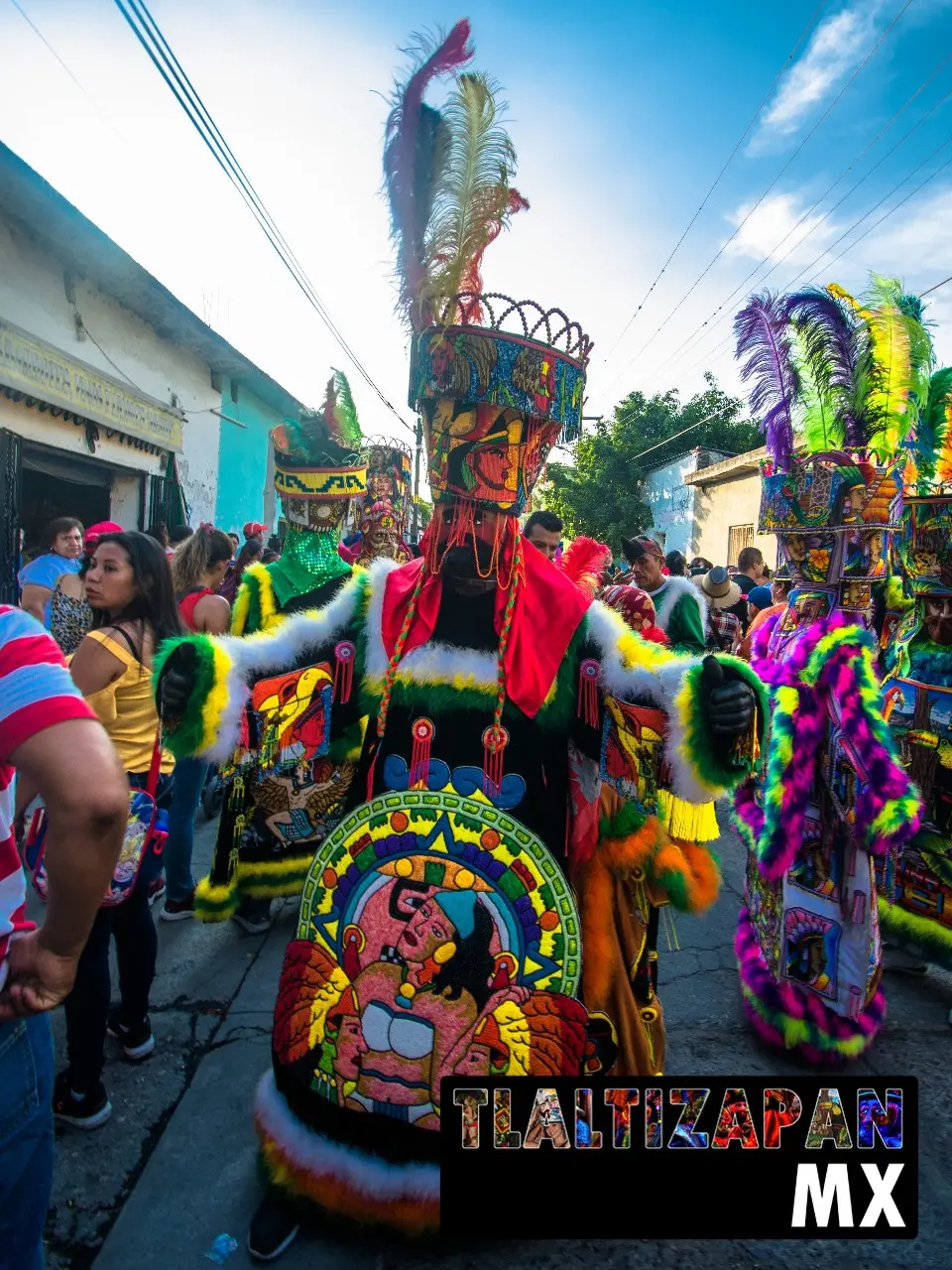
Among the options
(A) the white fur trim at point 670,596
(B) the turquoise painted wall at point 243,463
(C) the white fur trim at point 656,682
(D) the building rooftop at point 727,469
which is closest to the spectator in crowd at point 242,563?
(A) the white fur trim at point 670,596

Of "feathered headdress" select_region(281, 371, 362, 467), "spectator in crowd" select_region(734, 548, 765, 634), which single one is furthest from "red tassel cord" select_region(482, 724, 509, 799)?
"spectator in crowd" select_region(734, 548, 765, 634)

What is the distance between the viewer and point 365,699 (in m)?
2.08

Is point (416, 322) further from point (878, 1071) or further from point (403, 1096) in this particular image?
point (878, 1071)

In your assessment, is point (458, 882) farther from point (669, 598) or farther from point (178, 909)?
point (669, 598)

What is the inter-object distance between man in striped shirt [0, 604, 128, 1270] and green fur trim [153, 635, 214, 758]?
22.5 inches

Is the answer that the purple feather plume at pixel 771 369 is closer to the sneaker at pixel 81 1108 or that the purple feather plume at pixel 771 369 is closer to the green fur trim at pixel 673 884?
the green fur trim at pixel 673 884

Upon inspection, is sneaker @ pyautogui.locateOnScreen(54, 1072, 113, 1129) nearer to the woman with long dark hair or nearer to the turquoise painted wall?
the woman with long dark hair

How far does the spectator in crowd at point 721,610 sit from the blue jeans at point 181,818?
4.01 m

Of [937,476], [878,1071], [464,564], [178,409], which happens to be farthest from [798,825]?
[178,409]

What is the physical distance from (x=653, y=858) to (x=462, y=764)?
67 centimetres

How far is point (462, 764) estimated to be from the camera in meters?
1.95

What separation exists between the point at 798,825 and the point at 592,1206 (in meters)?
1.48

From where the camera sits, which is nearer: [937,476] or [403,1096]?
[403,1096]

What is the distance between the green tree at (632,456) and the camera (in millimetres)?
23406
